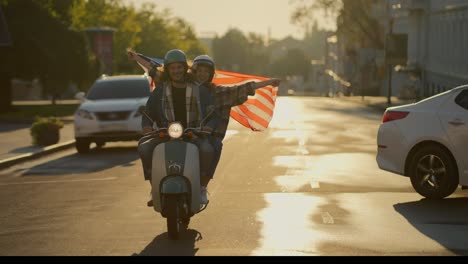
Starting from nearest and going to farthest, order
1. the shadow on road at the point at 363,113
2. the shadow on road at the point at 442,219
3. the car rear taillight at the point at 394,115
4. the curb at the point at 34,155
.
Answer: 1. the shadow on road at the point at 442,219
2. the car rear taillight at the point at 394,115
3. the curb at the point at 34,155
4. the shadow on road at the point at 363,113

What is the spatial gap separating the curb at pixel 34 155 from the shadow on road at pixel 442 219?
1000 cm

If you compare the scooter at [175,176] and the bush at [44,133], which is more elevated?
the scooter at [175,176]

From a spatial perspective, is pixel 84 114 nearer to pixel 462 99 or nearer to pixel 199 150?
pixel 462 99

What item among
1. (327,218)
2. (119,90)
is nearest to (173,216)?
(327,218)

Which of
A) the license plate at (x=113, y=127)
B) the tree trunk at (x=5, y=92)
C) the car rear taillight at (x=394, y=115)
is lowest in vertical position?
the tree trunk at (x=5, y=92)

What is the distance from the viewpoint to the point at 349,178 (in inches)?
671

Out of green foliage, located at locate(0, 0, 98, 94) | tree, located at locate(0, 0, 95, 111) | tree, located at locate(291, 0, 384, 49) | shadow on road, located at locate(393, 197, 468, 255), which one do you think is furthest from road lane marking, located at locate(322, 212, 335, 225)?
tree, located at locate(291, 0, 384, 49)

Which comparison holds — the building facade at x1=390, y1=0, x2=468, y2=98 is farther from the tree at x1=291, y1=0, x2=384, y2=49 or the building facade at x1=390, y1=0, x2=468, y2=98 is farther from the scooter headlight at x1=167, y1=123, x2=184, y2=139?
the scooter headlight at x1=167, y1=123, x2=184, y2=139

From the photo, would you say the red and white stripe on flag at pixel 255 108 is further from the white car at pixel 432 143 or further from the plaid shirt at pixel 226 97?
the white car at pixel 432 143

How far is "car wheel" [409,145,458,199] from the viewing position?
13788mm

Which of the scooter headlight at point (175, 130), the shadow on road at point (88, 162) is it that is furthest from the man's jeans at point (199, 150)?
the shadow on road at point (88, 162)

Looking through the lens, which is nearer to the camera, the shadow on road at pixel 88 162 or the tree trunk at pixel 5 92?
the shadow on road at pixel 88 162

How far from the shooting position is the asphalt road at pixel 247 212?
409 inches
